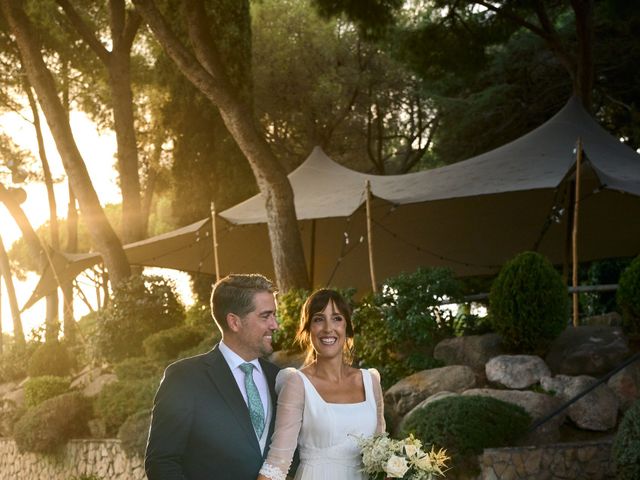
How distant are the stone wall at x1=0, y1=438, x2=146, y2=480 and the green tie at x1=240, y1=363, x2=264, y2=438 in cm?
913

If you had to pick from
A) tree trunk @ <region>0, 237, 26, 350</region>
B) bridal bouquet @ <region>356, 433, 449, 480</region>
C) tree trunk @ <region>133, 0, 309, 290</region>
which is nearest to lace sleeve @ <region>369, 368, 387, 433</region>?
bridal bouquet @ <region>356, 433, 449, 480</region>

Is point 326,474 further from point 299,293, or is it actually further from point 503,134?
point 503,134

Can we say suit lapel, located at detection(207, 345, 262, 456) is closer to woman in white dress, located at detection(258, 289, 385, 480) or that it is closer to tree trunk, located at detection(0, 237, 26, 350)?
woman in white dress, located at detection(258, 289, 385, 480)

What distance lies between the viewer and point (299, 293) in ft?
50.0

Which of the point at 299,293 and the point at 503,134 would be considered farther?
the point at 503,134

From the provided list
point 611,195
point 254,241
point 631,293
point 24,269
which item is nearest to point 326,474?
point 631,293

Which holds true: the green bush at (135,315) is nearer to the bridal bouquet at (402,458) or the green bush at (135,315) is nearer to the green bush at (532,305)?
the green bush at (532,305)

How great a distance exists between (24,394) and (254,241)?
16.5ft

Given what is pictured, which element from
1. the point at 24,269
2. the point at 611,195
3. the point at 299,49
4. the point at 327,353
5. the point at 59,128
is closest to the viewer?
the point at 327,353

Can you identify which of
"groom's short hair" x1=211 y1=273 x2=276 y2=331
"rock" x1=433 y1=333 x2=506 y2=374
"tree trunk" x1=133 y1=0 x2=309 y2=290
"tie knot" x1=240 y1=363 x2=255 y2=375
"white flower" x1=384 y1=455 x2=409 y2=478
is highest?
"tree trunk" x1=133 y1=0 x2=309 y2=290

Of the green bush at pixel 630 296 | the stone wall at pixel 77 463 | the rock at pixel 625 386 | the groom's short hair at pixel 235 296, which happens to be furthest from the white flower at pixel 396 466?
the stone wall at pixel 77 463

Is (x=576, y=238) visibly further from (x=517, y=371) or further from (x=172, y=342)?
(x=172, y=342)

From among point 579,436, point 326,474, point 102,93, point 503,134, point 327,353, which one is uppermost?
point 102,93

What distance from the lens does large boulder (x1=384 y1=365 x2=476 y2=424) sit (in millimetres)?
11469
